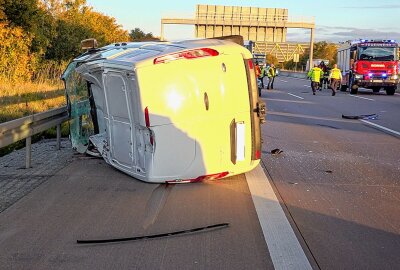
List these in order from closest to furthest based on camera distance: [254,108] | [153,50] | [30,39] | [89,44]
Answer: [153,50], [254,108], [89,44], [30,39]

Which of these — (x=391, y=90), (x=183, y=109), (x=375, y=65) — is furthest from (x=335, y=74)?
(x=183, y=109)

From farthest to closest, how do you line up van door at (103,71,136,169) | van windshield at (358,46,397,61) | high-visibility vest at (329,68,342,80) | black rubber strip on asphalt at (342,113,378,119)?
1. high-visibility vest at (329,68,342,80)
2. van windshield at (358,46,397,61)
3. black rubber strip on asphalt at (342,113,378,119)
4. van door at (103,71,136,169)

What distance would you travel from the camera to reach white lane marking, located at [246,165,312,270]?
14.7 feet

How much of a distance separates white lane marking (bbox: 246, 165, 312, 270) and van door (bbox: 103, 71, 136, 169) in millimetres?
1727

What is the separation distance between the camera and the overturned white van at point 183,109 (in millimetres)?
6660

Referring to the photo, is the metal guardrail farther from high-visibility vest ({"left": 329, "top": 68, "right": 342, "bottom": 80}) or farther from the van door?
high-visibility vest ({"left": 329, "top": 68, "right": 342, "bottom": 80})

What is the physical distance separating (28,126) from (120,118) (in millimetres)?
1776

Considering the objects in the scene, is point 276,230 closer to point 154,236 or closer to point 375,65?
point 154,236

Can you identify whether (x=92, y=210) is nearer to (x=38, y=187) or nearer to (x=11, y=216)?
(x=11, y=216)

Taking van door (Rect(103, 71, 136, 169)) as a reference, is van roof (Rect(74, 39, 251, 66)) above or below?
above

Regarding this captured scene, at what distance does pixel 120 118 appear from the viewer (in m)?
7.36

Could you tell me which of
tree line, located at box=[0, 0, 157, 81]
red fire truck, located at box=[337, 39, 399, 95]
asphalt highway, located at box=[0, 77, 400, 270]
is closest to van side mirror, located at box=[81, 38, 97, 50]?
asphalt highway, located at box=[0, 77, 400, 270]

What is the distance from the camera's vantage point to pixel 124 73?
22.5ft

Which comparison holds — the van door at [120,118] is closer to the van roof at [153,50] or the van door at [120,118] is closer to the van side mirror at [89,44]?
the van roof at [153,50]
